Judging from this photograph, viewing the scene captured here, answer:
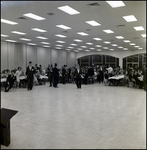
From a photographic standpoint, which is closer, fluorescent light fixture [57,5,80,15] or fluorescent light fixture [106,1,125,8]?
fluorescent light fixture [106,1,125,8]

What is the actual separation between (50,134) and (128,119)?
1.89m

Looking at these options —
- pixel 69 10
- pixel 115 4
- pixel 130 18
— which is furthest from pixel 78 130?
pixel 130 18

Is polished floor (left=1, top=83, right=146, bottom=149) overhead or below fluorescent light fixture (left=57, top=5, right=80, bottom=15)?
below

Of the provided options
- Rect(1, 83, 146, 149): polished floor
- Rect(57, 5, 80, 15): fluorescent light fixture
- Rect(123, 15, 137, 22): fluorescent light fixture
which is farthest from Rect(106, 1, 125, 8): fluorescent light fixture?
Rect(1, 83, 146, 149): polished floor

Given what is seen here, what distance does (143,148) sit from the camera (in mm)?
2559

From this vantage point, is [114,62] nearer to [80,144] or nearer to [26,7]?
[26,7]

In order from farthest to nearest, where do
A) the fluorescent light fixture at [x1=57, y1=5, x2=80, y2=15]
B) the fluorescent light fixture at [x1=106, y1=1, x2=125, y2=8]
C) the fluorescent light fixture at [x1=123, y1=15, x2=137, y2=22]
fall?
the fluorescent light fixture at [x1=123, y1=15, x2=137, y2=22] < the fluorescent light fixture at [x1=57, y1=5, x2=80, y2=15] < the fluorescent light fixture at [x1=106, y1=1, x2=125, y2=8]

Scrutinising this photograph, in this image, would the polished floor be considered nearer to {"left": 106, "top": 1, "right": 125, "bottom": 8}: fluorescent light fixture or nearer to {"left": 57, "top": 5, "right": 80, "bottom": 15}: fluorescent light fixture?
{"left": 106, "top": 1, "right": 125, "bottom": 8}: fluorescent light fixture

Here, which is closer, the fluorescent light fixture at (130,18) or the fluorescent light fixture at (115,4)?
the fluorescent light fixture at (115,4)

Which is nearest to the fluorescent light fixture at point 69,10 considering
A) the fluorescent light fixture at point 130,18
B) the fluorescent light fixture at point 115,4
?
the fluorescent light fixture at point 115,4

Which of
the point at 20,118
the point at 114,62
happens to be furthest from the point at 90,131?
the point at 114,62

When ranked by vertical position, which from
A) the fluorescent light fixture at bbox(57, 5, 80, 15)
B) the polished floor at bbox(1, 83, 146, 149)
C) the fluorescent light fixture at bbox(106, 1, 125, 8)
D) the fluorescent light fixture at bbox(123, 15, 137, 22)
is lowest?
the polished floor at bbox(1, 83, 146, 149)

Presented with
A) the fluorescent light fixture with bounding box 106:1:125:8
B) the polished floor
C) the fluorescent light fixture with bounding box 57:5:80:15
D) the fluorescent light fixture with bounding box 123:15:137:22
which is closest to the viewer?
the polished floor

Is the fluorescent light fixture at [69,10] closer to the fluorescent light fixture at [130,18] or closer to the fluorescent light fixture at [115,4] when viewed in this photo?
the fluorescent light fixture at [115,4]
